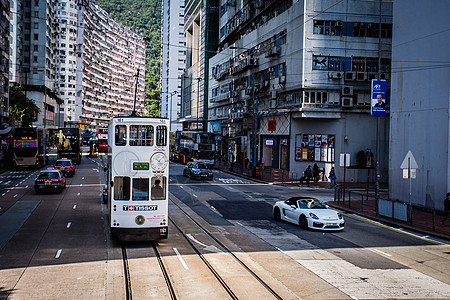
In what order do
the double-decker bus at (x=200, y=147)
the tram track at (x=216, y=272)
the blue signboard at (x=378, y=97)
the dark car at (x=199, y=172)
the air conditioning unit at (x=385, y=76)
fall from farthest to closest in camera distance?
the double-decker bus at (x=200, y=147), the air conditioning unit at (x=385, y=76), the dark car at (x=199, y=172), the blue signboard at (x=378, y=97), the tram track at (x=216, y=272)

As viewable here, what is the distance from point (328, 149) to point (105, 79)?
131m

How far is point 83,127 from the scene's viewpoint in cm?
13575

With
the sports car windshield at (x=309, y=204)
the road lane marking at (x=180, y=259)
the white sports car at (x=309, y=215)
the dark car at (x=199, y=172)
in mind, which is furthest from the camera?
the dark car at (x=199, y=172)

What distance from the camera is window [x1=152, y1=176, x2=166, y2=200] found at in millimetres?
15055

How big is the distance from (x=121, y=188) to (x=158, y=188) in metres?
1.19

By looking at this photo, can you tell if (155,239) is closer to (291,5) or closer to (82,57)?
(291,5)

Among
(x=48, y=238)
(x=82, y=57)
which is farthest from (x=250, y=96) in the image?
(x=82, y=57)

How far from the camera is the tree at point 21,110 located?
68.2 meters

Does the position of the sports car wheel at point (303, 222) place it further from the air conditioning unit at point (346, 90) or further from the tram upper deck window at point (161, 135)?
the air conditioning unit at point (346, 90)

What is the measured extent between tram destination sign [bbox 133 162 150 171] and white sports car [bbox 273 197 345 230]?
7.64 m

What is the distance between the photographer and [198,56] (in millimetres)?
97188

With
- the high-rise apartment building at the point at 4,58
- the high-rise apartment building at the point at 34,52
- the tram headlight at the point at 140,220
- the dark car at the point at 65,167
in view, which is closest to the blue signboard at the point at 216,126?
the high-rise apartment building at the point at 4,58

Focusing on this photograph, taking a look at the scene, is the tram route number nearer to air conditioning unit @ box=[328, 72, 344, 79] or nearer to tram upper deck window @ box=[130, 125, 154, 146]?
tram upper deck window @ box=[130, 125, 154, 146]

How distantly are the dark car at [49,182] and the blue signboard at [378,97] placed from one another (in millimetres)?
20060
